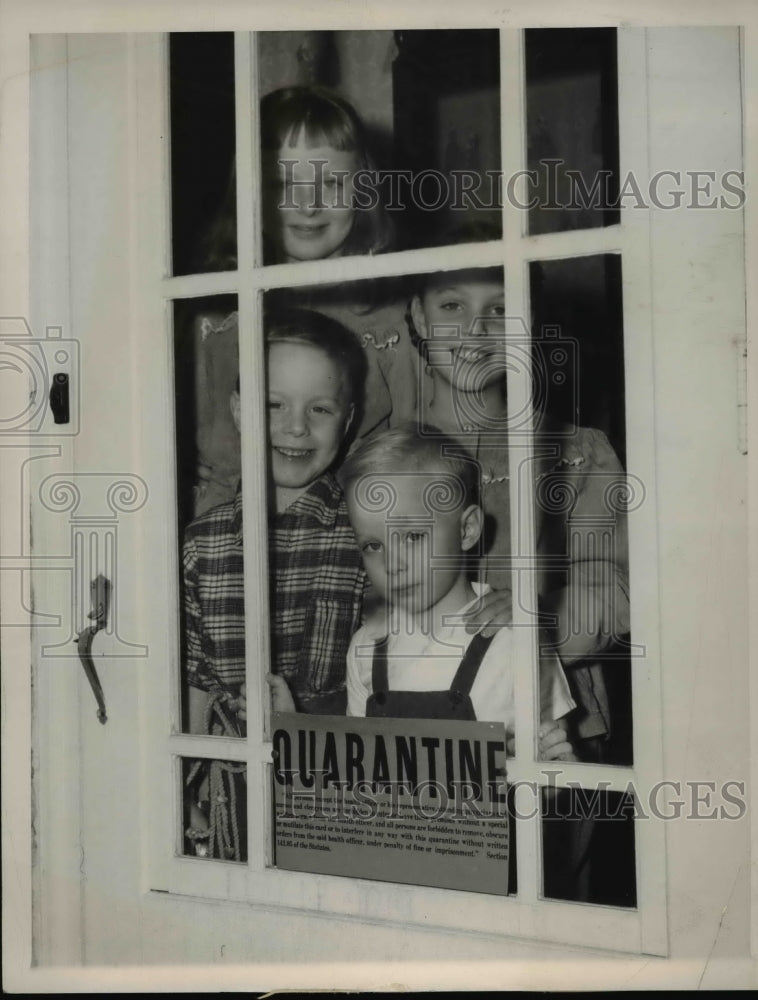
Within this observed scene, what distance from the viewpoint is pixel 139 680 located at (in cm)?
167

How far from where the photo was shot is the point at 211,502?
1641 mm

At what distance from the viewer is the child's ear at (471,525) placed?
1.55 m

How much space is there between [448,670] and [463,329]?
50cm

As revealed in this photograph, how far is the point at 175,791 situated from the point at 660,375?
0.97 metres

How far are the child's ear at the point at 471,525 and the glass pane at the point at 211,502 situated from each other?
0.34 m

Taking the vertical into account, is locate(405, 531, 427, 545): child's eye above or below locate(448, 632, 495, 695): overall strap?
above

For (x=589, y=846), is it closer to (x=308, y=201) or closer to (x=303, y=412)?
(x=303, y=412)

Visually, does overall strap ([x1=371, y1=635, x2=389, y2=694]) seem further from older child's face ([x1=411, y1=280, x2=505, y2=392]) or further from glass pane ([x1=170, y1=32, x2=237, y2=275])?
glass pane ([x1=170, y1=32, x2=237, y2=275])

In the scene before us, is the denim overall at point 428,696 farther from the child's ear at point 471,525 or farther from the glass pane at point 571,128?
the glass pane at point 571,128

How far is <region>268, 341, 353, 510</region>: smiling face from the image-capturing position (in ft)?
5.22

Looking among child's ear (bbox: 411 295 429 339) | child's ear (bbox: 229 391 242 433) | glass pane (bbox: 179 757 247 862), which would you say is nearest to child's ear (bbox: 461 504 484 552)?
child's ear (bbox: 411 295 429 339)

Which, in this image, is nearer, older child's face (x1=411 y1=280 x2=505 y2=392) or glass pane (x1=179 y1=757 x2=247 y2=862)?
older child's face (x1=411 y1=280 x2=505 y2=392)

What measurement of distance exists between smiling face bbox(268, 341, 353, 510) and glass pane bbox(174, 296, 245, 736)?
0.22 feet

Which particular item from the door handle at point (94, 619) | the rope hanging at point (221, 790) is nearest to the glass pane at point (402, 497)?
the rope hanging at point (221, 790)
